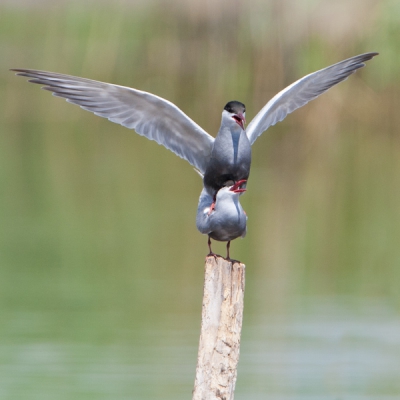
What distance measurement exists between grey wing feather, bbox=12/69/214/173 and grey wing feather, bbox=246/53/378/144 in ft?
1.23

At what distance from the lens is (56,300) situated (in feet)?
35.9

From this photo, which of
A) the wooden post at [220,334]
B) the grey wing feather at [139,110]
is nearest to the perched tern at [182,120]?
the grey wing feather at [139,110]

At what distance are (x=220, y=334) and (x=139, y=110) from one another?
5.98 ft

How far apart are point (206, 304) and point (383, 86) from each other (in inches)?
555

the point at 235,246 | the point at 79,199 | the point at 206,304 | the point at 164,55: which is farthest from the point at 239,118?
the point at 164,55

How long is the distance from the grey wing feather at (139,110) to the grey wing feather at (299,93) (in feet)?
1.23

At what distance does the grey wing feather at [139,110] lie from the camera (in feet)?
21.6

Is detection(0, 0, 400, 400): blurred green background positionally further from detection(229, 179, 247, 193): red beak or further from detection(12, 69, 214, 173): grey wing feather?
detection(229, 179, 247, 193): red beak

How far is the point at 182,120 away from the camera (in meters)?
6.73

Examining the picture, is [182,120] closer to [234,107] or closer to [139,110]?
[139,110]

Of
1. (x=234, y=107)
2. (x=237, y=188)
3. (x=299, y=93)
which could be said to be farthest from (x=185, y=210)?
(x=237, y=188)

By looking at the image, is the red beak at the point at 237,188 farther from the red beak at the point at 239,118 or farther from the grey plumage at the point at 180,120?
the red beak at the point at 239,118

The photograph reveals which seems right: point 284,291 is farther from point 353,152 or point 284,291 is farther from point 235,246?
point 353,152

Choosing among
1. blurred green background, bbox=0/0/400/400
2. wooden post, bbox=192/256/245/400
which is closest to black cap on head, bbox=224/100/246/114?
wooden post, bbox=192/256/245/400
